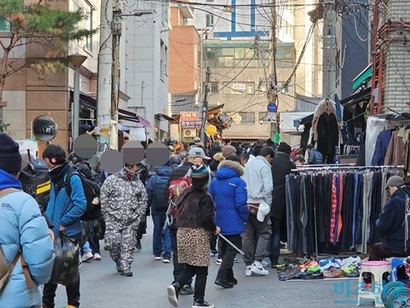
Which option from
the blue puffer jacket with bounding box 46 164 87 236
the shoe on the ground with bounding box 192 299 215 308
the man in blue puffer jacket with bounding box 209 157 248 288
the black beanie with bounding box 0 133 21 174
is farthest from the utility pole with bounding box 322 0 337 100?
the black beanie with bounding box 0 133 21 174

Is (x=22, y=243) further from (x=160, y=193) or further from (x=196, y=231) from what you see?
(x=160, y=193)

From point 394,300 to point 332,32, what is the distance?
50.5ft

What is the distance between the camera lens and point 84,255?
40.1 ft

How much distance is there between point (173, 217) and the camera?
962cm

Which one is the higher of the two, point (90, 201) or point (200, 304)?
point (90, 201)

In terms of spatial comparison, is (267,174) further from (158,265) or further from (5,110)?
(5,110)

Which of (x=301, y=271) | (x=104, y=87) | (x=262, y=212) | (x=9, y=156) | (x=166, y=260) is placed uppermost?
(x=104, y=87)

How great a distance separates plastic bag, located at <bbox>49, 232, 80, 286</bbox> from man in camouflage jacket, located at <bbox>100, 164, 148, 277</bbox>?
3.38 meters

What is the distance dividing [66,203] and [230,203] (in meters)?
2.56

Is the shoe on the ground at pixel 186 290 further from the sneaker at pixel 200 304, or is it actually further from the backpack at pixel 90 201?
the backpack at pixel 90 201

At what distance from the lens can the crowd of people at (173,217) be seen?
4.32 meters

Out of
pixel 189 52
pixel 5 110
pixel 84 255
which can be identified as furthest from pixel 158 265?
pixel 189 52

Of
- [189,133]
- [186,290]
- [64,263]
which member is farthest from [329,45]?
[189,133]

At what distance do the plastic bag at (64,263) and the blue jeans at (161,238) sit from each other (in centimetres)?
519
